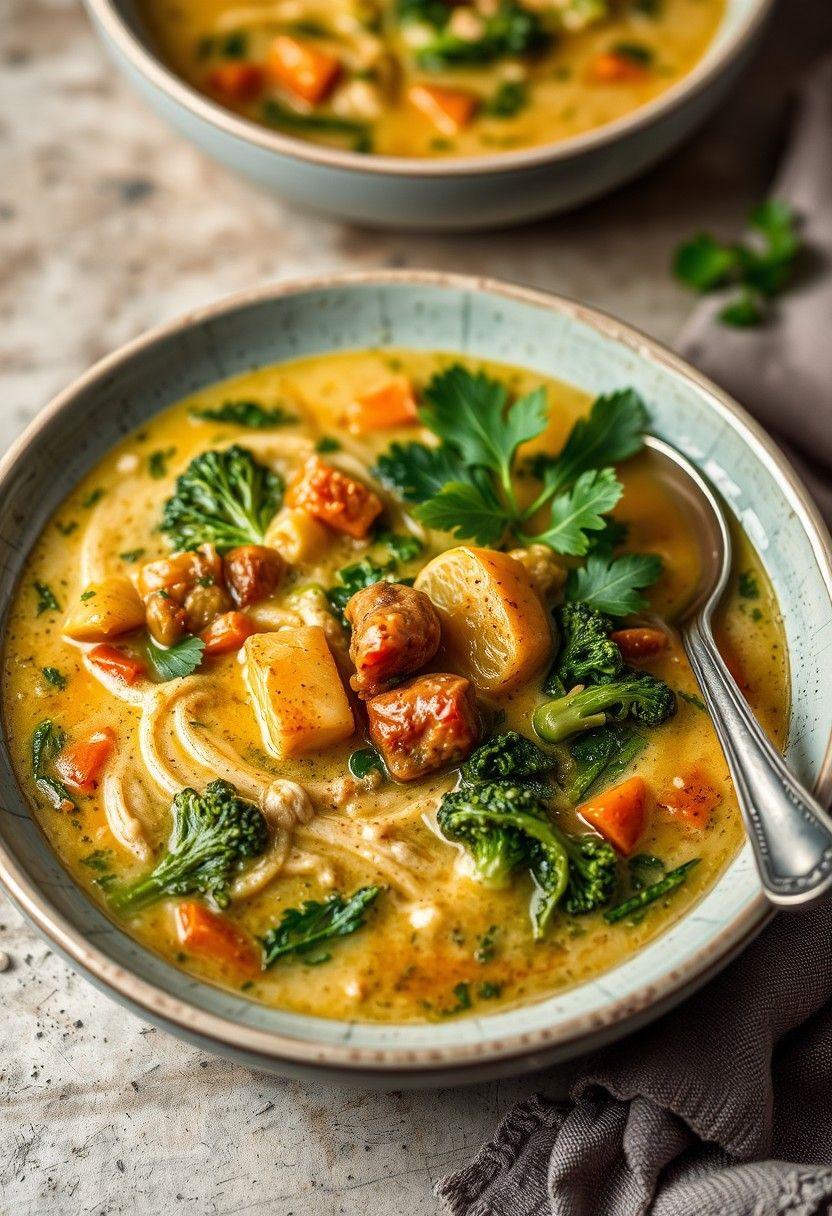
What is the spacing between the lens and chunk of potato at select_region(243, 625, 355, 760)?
14.2 ft

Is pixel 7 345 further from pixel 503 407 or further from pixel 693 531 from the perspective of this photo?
pixel 693 531

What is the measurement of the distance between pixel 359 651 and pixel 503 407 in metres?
1.42

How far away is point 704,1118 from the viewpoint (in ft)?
13.0

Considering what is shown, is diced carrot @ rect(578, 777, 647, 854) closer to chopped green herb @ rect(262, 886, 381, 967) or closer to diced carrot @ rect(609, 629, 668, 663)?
diced carrot @ rect(609, 629, 668, 663)

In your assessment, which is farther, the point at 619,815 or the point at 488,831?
the point at 619,815

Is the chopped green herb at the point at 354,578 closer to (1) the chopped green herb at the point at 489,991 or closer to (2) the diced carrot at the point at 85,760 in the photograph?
(2) the diced carrot at the point at 85,760

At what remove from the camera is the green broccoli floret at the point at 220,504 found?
4902mm

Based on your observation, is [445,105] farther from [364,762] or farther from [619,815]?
[619,815]

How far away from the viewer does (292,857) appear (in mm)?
4207

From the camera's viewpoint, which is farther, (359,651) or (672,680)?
(672,680)

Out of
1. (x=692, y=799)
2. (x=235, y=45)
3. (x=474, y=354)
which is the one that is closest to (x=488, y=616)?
(x=692, y=799)

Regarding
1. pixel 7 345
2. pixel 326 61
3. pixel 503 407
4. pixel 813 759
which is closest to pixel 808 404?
pixel 503 407

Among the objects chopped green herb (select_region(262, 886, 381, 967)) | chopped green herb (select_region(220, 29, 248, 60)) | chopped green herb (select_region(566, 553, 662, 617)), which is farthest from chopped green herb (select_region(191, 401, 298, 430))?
chopped green herb (select_region(220, 29, 248, 60))

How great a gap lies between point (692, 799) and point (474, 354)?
7.36 ft
